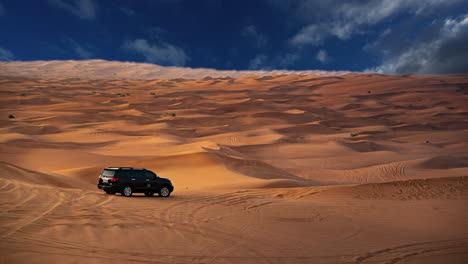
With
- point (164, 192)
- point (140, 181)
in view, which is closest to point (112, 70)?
point (140, 181)

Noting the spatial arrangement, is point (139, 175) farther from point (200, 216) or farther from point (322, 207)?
point (322, 207)

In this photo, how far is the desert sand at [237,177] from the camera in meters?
7.06

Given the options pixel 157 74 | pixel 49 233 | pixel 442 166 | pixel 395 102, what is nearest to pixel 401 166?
pixel 442 166

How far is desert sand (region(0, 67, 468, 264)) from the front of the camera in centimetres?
706

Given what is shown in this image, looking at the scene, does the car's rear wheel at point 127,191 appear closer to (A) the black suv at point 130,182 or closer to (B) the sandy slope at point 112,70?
(A) the black suv at point 130,182

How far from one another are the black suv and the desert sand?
0.47 metres

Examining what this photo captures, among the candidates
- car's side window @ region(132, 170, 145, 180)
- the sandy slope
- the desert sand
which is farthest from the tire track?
the sandy slope

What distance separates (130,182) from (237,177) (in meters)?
7.58

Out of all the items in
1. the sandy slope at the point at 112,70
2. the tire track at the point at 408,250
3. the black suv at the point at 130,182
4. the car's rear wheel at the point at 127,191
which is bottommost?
the tire track at the point at 408,250

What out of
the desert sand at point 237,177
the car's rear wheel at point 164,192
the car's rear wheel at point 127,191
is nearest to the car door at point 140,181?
the car's rear wheel at point 127,191

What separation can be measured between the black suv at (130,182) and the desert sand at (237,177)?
47 centimetres

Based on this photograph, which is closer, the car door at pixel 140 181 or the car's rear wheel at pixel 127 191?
the car's rear wheel at pixel 127 191

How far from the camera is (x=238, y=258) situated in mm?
6473

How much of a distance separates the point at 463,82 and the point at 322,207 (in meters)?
81.7
